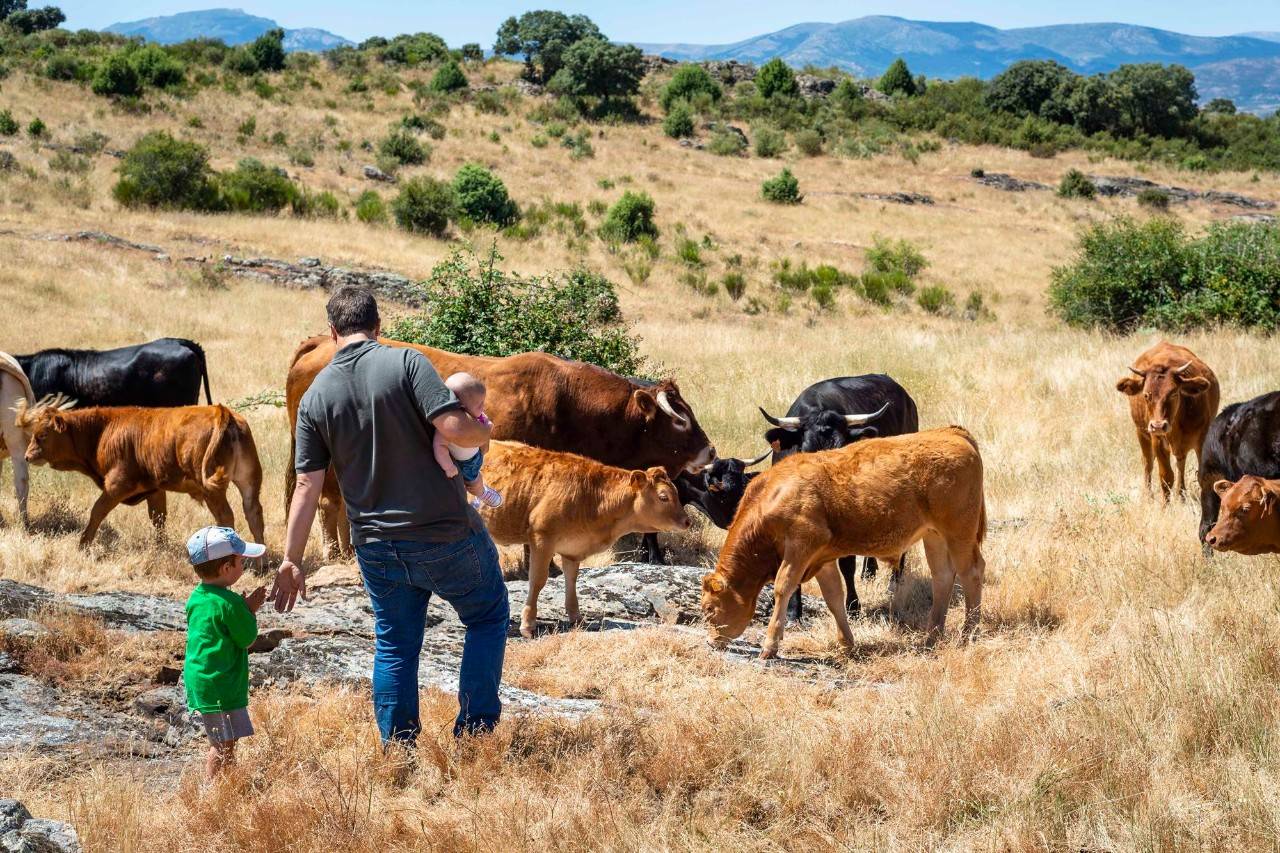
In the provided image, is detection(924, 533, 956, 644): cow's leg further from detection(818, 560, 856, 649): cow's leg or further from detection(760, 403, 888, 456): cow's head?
detection(760, 403, 888, 456): cow's head

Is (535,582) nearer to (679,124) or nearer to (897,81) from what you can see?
(679,124)

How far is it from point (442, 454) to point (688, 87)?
69119 mm

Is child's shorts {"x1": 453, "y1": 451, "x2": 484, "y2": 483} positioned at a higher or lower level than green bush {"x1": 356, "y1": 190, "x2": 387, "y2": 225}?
higher

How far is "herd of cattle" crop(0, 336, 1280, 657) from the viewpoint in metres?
7.36

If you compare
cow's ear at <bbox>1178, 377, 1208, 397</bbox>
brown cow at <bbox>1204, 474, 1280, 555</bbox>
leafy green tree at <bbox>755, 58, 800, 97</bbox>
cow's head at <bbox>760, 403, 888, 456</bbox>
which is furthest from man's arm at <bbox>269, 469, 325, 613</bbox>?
leafy green tree at <bbox>755, 58, 800, 97</bbox>

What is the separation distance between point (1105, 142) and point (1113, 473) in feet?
194

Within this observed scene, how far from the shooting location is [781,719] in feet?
18.9

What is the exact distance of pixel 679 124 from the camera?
6053cm

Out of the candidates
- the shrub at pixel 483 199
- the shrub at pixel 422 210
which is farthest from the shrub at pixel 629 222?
the shrub at pixel 422 210

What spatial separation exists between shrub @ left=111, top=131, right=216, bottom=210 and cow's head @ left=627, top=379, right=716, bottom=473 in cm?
2697

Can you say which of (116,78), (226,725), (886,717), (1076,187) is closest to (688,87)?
(1076,187)

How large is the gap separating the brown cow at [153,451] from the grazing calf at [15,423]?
480 millimetres

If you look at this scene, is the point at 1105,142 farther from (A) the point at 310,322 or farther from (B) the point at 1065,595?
(B) the point at 1065,595

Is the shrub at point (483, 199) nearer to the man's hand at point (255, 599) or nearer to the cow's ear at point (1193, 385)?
the cow's ear at point (1193, 385)
